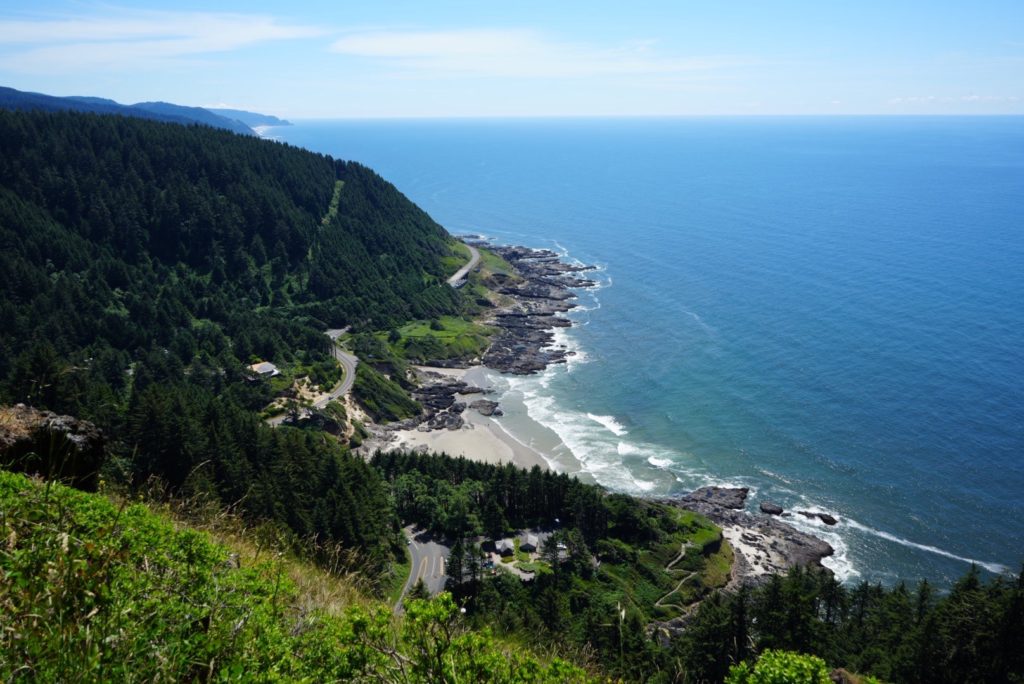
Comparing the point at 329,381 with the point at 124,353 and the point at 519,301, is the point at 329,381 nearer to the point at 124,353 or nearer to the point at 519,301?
the point at 124,353

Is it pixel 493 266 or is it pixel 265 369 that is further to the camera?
pixel 493 266

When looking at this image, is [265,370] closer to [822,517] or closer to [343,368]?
[343,368]

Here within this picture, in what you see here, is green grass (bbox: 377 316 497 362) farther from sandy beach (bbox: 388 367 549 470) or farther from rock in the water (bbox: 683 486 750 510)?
rock in the water (bbox: 683 486 750 510)

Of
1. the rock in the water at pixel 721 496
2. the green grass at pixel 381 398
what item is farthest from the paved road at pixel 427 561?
the green grass at pixel 381 398

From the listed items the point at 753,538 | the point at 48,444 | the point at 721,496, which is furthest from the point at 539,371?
the point at 48,444

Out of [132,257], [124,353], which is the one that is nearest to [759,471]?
[124,353]

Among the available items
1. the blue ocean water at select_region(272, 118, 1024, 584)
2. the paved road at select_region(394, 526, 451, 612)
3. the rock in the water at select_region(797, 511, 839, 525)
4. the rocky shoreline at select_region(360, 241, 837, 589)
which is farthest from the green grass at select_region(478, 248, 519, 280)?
the paved road at select_region(394, 526, 451, 612)

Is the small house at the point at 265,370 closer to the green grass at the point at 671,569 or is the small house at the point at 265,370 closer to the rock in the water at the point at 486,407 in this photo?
the rock in the water at the point at 486,407
